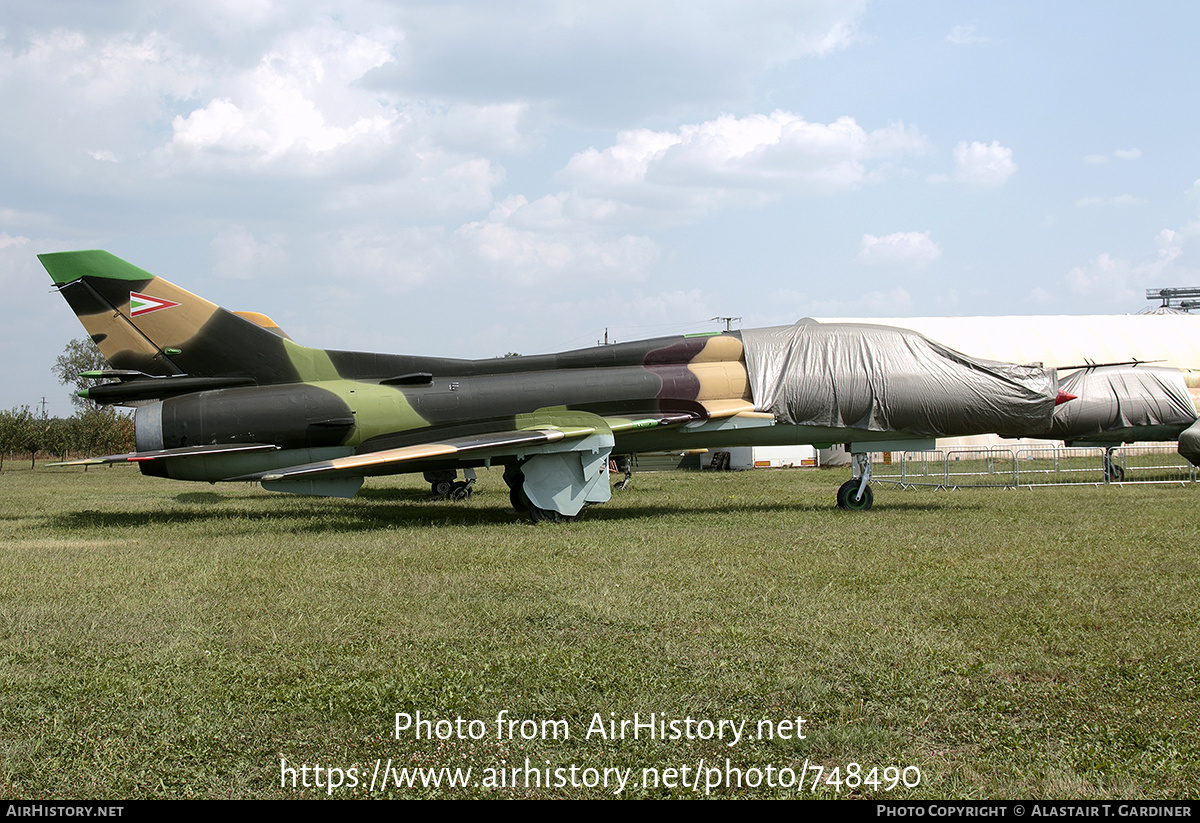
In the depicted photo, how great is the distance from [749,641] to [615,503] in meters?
11.9

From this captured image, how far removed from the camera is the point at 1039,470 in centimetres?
2555

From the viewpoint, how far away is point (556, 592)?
25.1 ft

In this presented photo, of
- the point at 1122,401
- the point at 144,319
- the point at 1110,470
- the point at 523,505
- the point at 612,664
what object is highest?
the point at 144,319

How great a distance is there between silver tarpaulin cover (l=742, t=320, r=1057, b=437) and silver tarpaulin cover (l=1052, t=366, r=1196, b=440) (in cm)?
597

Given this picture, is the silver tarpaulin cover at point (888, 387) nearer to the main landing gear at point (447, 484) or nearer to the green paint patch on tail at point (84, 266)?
the main landing gear at point (447, 484)

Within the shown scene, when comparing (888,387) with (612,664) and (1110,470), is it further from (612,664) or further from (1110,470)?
(1110,470)

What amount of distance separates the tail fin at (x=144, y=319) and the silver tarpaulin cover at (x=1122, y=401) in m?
17.8

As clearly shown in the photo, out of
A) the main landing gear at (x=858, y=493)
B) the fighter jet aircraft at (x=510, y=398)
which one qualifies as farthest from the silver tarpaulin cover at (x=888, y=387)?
the main landing gear at (x=858, y=493)

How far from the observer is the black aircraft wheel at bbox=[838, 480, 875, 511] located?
15266 mm

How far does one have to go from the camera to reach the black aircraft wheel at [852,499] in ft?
50.1

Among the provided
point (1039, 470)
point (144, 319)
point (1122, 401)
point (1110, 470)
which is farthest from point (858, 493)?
point (1039, 470)

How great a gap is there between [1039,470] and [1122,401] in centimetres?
521

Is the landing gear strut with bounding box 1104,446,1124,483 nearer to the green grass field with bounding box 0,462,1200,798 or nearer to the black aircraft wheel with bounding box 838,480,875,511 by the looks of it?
the black aircraft wheel with bounding box 838,480,875,511

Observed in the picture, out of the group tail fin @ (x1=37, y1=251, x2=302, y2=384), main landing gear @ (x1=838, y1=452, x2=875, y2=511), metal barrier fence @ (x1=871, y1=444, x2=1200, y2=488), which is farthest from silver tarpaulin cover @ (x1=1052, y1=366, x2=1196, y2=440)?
tail fin @ (x1=37, y1=251, x2=302, y2=384)
